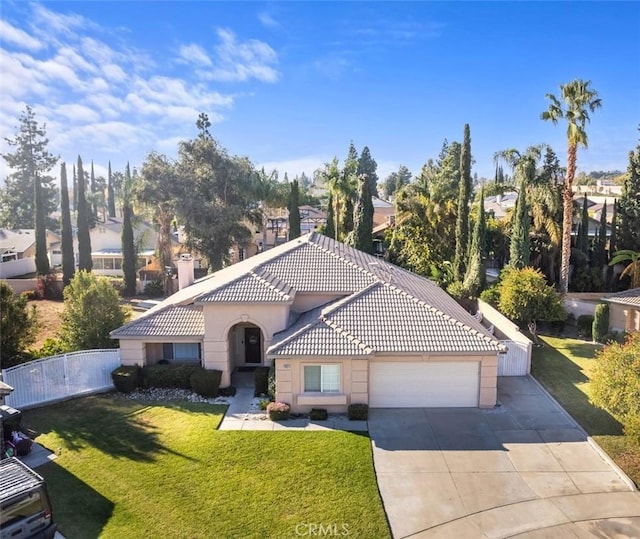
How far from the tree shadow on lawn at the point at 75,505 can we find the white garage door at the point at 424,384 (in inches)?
373

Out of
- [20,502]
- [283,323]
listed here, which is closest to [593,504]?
[283,323]

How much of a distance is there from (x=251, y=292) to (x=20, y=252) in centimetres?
4235

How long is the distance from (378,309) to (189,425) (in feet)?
27.1

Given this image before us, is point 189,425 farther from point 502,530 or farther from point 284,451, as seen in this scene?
point 502,530

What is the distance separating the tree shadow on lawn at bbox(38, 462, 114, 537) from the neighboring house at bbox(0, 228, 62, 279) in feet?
136

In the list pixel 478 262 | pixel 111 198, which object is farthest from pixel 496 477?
pixel 111 198

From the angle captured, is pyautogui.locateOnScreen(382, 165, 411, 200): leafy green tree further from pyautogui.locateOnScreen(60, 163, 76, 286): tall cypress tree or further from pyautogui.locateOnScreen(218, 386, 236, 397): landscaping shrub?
pyautogui.locateOnScreen(218, 386, 236, 397): landscaping shrub

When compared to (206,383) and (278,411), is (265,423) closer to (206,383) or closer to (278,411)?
(278,411)

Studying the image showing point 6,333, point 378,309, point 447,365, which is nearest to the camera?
point 447,365

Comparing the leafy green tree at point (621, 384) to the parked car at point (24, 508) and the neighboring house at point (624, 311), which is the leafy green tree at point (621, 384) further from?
the parked car at point (24, 508)

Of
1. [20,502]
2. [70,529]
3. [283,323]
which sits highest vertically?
[283,323]

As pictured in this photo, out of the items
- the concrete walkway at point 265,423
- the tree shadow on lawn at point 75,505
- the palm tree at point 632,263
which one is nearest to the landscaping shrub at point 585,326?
the palm tree at point 632,263

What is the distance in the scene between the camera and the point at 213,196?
41.4 meters

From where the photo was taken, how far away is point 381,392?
17734 mm
